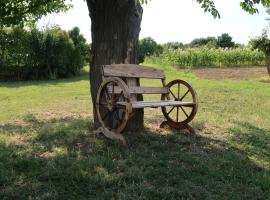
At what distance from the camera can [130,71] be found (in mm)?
6781

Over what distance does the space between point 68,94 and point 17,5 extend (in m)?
6.18

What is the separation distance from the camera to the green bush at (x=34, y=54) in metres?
21.5

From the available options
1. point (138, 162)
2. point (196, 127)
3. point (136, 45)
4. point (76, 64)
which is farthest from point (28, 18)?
point (76, 64)

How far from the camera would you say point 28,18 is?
10086 mm

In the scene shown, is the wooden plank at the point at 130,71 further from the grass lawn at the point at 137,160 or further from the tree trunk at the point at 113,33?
the grass lawn at the point at 137,160

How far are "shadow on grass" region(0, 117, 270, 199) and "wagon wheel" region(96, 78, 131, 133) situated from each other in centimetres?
Answer: 32

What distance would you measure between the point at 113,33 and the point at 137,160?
247 cm

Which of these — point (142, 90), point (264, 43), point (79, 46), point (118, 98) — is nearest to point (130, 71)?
point (142, 90)

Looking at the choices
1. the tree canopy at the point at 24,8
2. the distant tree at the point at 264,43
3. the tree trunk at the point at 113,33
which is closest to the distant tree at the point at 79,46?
the distant tree at the point at 264,43

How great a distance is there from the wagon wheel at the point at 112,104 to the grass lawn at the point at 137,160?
0.35 m

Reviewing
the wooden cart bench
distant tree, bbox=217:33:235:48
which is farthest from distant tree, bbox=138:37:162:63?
the wooden cart bench

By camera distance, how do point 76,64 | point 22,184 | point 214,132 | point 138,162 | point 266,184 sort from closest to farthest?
point 22,184 < point 266,184 < point 138,162 < point 214,132 < point 76,64

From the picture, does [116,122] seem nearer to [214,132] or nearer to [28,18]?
[214,132]

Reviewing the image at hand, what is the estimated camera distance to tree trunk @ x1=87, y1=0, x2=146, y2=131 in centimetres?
681
